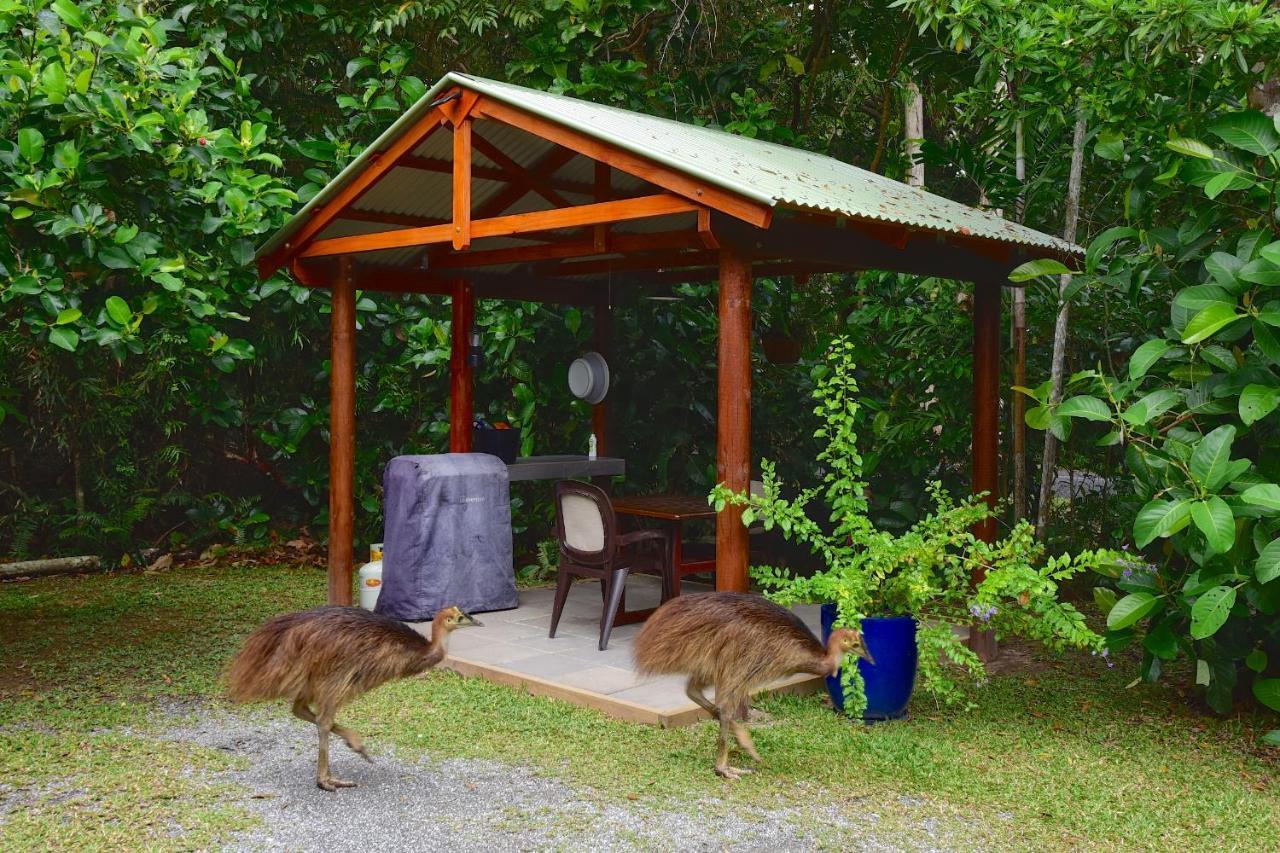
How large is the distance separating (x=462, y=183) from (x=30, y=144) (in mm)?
2203

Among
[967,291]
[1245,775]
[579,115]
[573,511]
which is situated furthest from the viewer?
[967,291]

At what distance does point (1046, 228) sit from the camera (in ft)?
32.1

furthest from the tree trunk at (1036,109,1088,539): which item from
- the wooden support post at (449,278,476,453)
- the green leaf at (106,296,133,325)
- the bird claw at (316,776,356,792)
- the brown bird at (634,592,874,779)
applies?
the green leaf at (106,296,133,325)

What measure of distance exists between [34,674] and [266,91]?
6.11m

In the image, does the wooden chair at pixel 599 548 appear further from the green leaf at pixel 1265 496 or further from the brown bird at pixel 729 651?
the green leaf at pixel 1265 496

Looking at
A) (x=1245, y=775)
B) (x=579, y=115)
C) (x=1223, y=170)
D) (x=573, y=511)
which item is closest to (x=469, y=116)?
(x=579, y=115)

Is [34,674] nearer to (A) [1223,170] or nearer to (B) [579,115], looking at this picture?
(B) [579,115]

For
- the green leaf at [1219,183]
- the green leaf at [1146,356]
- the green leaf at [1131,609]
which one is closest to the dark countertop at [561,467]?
the green leaf at [1131,609]

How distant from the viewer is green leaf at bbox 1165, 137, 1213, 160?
5465mm

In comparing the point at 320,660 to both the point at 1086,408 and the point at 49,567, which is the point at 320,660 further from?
the point at 49,567

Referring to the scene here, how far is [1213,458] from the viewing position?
5.18m

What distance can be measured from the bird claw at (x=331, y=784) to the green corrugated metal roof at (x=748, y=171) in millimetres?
3019

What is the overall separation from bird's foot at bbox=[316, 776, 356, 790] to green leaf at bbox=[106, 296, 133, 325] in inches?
97.0

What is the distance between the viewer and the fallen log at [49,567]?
10.3 meters
